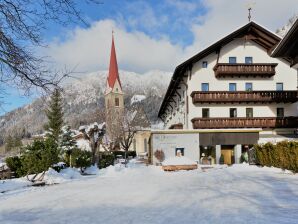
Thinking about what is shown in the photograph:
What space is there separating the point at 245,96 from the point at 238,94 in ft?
2.43

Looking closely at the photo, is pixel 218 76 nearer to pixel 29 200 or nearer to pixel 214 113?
pixel 214 113

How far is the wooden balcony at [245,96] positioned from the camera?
37062 millimetres

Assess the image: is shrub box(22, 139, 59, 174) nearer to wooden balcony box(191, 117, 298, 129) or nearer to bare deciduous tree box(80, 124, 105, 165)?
bare deciduous tree box(80, 124, 105, 165)

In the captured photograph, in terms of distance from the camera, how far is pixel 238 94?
3750 centimetres

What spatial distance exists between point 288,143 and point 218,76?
18816 millimetres

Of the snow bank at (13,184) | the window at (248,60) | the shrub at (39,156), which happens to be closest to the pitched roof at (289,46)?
the window at (248,60)

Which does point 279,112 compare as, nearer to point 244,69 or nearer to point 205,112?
point 244,69

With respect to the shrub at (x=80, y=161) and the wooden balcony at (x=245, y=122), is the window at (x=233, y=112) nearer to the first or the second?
the wooden balcony at (x=245, y=122)

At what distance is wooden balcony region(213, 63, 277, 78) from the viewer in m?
37.7

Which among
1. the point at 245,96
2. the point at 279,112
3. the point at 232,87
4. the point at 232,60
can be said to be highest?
the point at 232,60

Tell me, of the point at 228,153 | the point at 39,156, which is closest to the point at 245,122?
the point at 228,153

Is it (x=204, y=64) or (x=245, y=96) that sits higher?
(x=204, y=64)

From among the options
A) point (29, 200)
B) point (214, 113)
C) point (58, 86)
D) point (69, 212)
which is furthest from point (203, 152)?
point (58, 86)

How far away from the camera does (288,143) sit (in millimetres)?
20500
